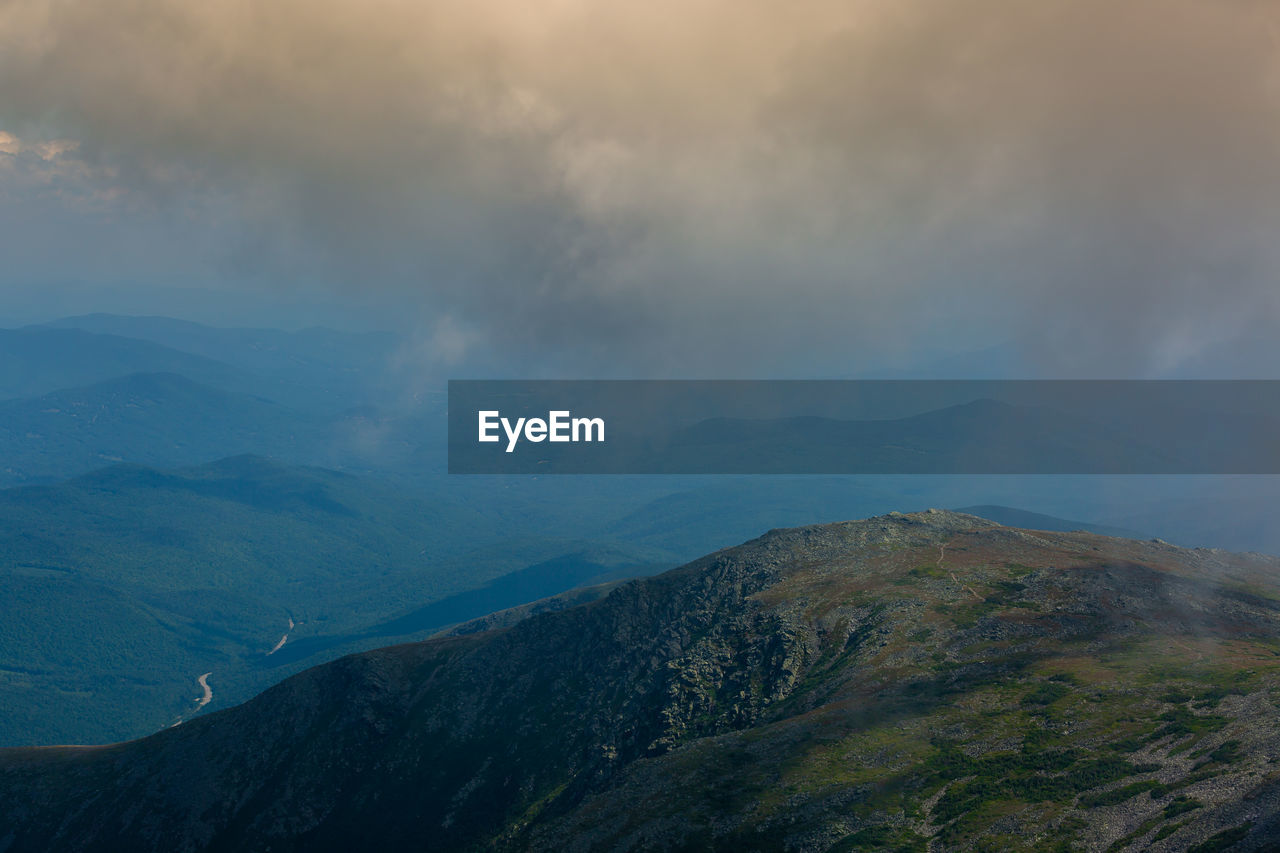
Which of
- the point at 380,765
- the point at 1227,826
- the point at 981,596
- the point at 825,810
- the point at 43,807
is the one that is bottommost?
the point at 43,807

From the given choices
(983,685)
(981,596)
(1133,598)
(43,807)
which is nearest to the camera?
(983,685)

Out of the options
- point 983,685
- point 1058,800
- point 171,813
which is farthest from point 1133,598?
point 171,813

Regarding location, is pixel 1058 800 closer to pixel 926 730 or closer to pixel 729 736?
pixel 926 730

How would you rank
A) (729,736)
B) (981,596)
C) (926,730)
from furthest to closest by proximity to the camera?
1. (981,596)
2. (729,736)
3. (926,730)

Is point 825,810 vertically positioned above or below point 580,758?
above

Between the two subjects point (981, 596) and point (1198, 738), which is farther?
point (981, 596)

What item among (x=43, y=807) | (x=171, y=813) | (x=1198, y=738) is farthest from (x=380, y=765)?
(x=1198, y=738)

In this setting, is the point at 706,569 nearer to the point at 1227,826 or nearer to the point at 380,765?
the point at 380,765
